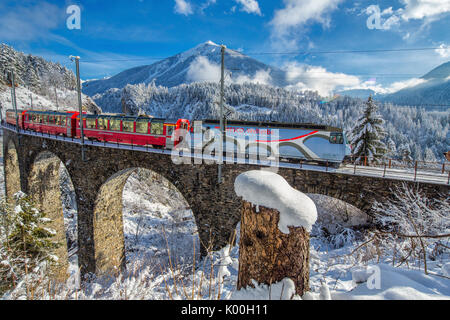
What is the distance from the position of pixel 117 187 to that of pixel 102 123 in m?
5.01

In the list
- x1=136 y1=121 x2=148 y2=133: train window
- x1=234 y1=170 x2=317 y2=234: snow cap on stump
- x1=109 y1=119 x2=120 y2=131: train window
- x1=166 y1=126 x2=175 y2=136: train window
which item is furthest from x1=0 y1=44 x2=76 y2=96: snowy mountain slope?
x1=234 y1=170 x2=317 y2=234: snow cap on stump

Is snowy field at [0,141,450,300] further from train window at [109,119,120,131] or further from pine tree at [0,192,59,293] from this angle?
train window at [109,119,120,131]

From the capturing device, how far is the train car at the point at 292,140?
1184 cm

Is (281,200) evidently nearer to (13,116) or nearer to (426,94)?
(13,116)

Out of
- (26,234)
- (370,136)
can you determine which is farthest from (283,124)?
(26,234)

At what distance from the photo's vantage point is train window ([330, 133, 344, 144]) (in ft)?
38.7

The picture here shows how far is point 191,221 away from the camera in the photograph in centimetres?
2341

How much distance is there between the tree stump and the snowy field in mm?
161

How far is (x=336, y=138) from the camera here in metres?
11.8

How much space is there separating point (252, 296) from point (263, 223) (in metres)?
0.77

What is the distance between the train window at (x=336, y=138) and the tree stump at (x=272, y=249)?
10972 millimetres

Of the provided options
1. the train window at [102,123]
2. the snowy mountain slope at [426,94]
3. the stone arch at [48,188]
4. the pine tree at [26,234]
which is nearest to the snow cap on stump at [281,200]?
the pine tree at [26,234]

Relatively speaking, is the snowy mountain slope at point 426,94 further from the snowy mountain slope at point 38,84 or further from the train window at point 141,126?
the train window at point 141,126
